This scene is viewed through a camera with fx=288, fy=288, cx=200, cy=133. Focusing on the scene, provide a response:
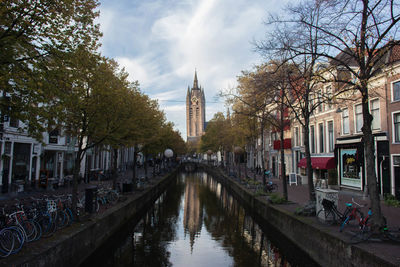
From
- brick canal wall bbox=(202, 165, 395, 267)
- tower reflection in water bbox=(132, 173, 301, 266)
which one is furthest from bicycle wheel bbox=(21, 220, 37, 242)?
brick canal wall bbox=(202, 165, 395, 267)

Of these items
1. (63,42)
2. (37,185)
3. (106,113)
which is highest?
(63,42)

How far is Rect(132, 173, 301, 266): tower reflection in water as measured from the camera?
10.5 meters

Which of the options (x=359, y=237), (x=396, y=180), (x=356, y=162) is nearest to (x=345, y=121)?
(x=356, y=162)

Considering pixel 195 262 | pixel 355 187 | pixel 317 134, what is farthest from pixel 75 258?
pixel 317 134

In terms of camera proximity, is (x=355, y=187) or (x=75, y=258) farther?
(x=355, y=187)

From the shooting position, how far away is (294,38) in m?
11.1

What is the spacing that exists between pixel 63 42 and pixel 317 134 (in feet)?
81.3

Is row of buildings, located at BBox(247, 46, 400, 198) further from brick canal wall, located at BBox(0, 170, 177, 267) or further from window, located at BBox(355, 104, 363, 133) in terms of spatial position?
brick canal wall, located at BBox(0, 170, 177, 267)

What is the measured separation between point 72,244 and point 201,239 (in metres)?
6.47

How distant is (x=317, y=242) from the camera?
9297 mm

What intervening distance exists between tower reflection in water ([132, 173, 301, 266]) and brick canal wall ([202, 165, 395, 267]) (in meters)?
0.91

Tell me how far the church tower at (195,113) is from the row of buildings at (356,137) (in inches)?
5590

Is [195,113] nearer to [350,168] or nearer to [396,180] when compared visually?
[350,168]

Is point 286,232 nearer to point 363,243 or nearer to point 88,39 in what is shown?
point 363,243
